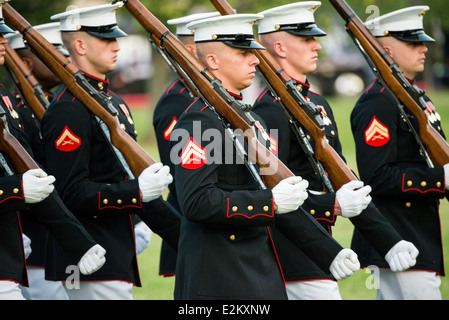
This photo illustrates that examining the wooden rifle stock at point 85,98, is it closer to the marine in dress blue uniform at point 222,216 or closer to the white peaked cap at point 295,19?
the marine in dress blue uniform at point 222,216

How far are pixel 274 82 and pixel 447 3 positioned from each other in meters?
16.1

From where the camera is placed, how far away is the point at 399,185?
579 cm

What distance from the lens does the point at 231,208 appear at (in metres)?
4.35

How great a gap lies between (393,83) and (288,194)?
190cm

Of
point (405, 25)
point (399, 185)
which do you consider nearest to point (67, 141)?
point (399, 185)

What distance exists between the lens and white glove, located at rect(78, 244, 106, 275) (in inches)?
191

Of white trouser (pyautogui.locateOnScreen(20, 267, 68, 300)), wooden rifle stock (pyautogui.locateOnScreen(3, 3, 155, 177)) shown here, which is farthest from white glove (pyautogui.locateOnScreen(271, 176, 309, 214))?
white trouser (pyautogui.locateOnScreen(20, 267, 68, 300))

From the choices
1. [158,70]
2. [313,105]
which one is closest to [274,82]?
[313,105]

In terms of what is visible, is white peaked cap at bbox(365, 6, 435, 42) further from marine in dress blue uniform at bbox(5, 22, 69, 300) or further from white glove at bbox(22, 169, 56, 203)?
white glove at bbox(22, 169, 56, 203)

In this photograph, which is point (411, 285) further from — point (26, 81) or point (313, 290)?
Answer: point (26, 81)

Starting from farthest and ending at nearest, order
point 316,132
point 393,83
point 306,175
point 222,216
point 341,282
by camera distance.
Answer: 1. point 341,282
2. point 393,83
3. point 306,175
4. point 316,132
5. point 222,216

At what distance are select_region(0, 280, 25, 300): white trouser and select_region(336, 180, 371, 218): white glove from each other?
6.54 feet

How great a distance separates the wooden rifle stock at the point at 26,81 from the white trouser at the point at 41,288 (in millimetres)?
1152

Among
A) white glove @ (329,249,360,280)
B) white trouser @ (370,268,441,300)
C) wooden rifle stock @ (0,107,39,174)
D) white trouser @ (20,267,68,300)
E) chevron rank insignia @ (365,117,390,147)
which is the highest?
wooden rifle stock @ (0,107,39,174)
